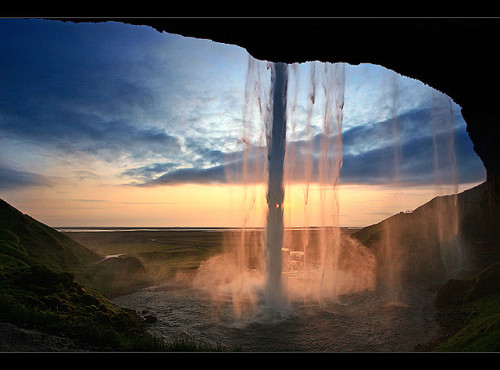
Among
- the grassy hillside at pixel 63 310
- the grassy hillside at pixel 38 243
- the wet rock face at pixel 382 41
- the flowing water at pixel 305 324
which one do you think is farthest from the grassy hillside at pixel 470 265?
the grassy hillside at pixel 38 243

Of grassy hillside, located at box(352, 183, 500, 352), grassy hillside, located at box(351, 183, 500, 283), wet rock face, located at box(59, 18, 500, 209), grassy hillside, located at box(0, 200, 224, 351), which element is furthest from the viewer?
grassy hillside, located at box(351, 183, 500, 283)

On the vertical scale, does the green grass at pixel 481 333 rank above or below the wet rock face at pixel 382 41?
below

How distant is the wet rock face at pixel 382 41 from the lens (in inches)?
316

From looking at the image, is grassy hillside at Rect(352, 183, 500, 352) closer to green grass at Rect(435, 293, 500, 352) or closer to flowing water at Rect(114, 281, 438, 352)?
green grass at Rect(435, 293, 500, 352)

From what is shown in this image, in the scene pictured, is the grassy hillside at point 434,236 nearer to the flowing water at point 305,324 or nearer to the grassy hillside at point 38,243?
the flowing water at point 305,324

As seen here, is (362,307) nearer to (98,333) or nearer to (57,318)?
(98,333)

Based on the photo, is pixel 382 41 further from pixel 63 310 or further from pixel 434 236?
pixel 434 236

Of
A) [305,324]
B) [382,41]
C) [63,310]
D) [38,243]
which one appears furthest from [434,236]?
[38,243]

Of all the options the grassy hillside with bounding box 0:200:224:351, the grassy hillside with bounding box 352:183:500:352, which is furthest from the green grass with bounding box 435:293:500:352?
the grassy hillside with bounding box 0:200:224:351

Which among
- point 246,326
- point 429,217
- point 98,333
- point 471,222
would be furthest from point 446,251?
point 98,333

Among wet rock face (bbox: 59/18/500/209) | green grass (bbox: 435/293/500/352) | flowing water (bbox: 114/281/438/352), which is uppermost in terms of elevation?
wet rock face (bbox: 59/18/500/209)

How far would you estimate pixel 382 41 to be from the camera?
8836 millimetres

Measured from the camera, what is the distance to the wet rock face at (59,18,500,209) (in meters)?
8.02

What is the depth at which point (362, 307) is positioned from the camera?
2198 cm
